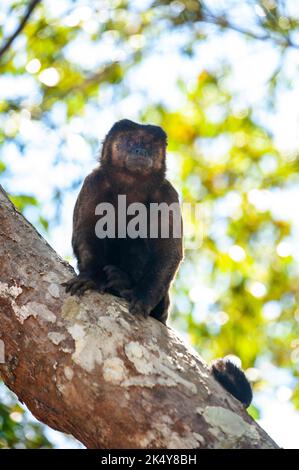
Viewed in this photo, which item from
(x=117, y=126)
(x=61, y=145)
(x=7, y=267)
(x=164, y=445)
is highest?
(x=61, y=145)

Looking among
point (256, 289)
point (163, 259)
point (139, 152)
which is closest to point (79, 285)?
point (163, 259)

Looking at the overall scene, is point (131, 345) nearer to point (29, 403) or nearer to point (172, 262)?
point (29, 403)

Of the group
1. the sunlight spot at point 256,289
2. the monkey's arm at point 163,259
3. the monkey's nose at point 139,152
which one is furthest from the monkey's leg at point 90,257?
the sunlight spot at point 256,289

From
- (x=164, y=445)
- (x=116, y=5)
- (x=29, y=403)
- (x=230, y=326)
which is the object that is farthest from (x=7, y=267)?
(x=116, y=5)

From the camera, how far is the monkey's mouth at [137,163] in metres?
6.53

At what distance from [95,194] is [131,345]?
97.7 inches

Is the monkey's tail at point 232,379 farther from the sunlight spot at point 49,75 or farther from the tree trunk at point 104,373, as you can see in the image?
the sunlight spot at point 49,75

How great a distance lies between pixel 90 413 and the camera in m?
3.72

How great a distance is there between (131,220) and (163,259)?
0.61 m

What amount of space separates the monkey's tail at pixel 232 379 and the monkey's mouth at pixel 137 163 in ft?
7.16

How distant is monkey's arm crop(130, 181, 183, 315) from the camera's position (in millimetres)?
5637

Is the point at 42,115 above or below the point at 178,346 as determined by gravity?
above

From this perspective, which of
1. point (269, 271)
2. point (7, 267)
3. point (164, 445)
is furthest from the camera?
point (269, 271)

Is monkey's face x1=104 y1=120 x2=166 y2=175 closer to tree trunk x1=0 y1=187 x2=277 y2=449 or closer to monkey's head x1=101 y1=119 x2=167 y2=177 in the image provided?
monkey's head x1=101 y1=119 x2=167 y2=177
